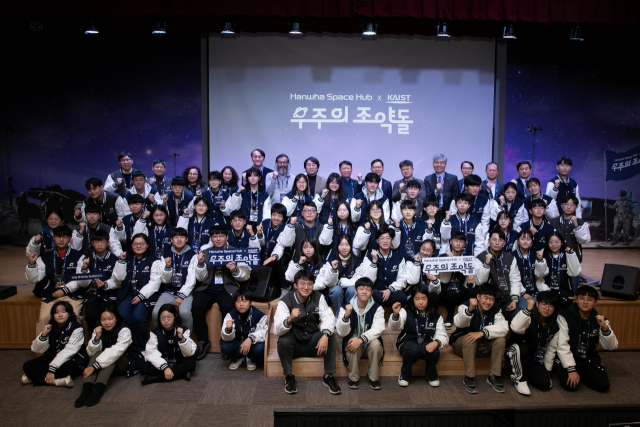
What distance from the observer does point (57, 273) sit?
4.12 metres

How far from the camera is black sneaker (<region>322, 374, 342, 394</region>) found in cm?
340

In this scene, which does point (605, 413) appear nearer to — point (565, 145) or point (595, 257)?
point (595, 257)

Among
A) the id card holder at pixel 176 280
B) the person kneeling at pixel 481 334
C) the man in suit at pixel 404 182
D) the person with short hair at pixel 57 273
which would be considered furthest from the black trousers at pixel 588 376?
the person with short hair at pixel 57 273

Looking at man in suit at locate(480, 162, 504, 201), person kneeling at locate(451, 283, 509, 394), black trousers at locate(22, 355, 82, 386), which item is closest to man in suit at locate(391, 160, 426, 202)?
man in suit at locate(480, 162, 504, 201)

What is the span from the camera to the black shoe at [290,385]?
339 centimetres

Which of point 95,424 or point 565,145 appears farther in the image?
point 565,145

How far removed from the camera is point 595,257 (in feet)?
22.0

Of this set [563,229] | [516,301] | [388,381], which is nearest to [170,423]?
[388,381]

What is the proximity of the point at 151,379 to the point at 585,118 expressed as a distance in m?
7.68

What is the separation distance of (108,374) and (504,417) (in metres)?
2.91

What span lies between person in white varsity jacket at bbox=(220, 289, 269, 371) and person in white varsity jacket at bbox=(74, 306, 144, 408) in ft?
2.39

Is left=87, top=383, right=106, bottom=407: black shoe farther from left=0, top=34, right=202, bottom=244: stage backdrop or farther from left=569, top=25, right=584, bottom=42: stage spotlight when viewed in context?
left=569, top=25, right=584, bottom=42: stage spotlight

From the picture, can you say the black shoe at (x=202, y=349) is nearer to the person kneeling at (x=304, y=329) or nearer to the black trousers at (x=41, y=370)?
the person kneeling at (x=304, y=329)

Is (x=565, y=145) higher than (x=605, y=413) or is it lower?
higher
